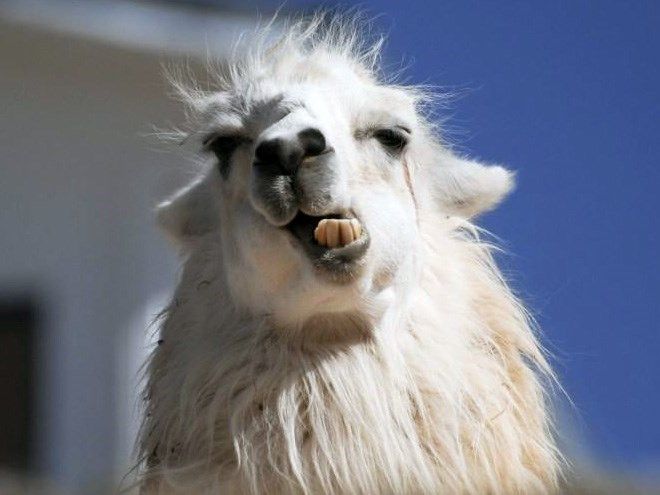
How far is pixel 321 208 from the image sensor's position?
3.58 meters

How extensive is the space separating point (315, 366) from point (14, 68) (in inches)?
220

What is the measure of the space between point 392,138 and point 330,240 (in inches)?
18.5

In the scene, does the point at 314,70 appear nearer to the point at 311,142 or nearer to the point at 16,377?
the point at 311,142

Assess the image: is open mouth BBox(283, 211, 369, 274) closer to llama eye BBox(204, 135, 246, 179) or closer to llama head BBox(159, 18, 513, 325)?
llama head BBox(159, 18, 513, 325)

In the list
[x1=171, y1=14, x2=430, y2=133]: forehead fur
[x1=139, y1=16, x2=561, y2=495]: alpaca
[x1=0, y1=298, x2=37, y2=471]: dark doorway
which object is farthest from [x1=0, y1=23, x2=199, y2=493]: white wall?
[x1=139, y1=16, x2=561, y2=495]: alpaca

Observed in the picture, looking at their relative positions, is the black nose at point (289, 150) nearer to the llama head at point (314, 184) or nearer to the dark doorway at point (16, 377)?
the llama head at point (314, 184)

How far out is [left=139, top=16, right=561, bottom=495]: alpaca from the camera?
11.9ft

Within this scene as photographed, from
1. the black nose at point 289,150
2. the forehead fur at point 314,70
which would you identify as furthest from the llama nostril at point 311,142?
the forehead fur at point 314,70

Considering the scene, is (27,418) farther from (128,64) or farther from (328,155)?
(328,155)

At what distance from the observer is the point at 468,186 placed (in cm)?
435

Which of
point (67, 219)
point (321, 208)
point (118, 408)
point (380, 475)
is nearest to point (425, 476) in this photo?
point (380, 475)

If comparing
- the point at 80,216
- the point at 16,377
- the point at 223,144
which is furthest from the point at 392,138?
the point at 16,377

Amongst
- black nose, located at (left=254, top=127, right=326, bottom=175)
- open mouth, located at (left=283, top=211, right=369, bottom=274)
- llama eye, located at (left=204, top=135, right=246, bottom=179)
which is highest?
llama eye, located at (left=204, top=135, right=246, bottom=179)

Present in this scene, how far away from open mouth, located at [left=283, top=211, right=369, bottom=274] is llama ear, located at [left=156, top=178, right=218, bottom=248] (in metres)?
0.63
